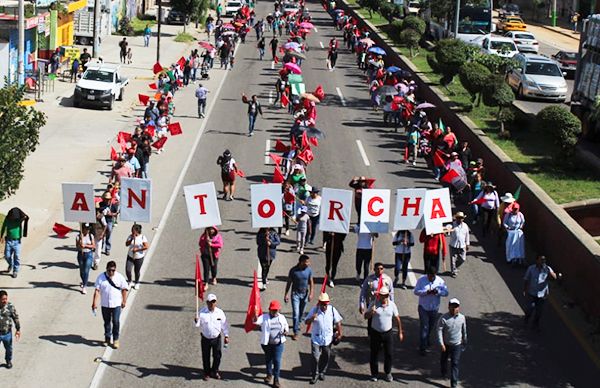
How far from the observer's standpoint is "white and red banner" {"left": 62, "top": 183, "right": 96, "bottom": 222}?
21.8 meters

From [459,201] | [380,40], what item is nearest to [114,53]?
[380,40]

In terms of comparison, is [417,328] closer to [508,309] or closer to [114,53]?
[508,309]

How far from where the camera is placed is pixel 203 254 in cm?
2230

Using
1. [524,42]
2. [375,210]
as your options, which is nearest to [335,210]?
[375,210]

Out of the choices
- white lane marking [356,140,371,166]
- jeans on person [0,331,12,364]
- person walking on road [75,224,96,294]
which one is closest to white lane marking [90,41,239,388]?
person walking on road [75,224,96,294]

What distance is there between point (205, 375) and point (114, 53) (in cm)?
4687

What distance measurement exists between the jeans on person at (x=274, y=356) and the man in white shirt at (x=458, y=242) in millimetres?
7315

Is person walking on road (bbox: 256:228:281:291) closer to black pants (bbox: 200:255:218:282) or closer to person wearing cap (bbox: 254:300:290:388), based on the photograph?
black pants (bbox: 200:255:218:282)

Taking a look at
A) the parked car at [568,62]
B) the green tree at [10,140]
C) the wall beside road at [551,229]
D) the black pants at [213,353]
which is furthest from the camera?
the parked car at [568,62]

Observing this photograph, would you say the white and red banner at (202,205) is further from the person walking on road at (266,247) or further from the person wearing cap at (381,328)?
the person wearing cap at (381,328)

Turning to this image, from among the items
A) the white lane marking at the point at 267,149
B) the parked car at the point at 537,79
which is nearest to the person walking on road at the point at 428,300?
the white lane marking at the point at 267,149

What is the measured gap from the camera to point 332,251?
22.8m

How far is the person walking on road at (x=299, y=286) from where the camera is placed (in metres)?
19.7

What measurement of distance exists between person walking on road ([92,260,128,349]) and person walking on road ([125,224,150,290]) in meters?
2.70
